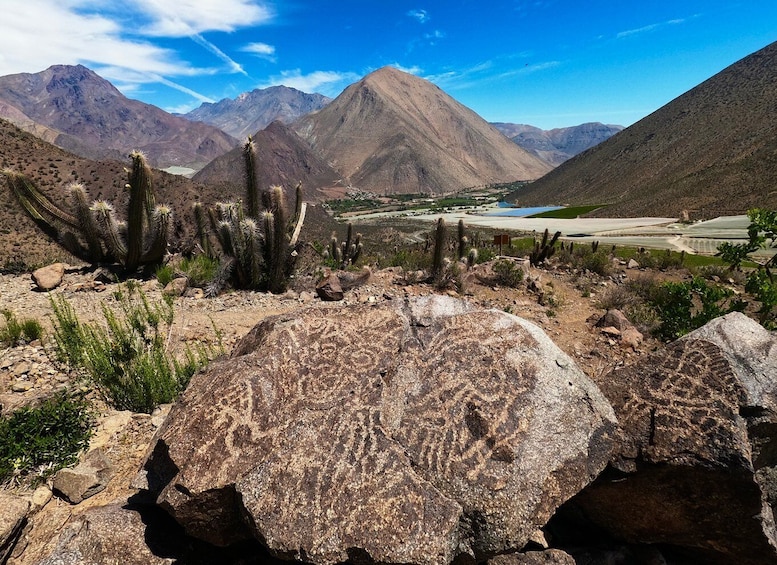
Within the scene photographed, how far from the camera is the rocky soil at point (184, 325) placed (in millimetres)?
3494

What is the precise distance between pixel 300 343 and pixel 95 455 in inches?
89.1

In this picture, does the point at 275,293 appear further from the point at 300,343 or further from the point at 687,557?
the point at 687,557

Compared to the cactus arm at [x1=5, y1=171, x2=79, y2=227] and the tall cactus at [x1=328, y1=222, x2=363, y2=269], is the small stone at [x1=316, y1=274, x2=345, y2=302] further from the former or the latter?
the cactus arm at [x1=5, y1=171, x2=79, y2=227]

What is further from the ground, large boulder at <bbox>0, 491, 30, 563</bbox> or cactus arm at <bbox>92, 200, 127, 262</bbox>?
cactus arm at <bbox>92, 200, 127, 262</bbox>

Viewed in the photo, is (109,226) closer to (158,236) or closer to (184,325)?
(158,236)

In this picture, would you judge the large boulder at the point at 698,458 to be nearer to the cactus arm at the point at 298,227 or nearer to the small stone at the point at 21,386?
the small stone at the point at 21,386

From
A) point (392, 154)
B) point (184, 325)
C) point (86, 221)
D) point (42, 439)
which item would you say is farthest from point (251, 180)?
point (392, 154)

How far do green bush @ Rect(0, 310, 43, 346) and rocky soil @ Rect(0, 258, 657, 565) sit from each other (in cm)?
17

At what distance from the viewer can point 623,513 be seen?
3.34m

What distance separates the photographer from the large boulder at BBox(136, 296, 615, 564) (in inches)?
97.3

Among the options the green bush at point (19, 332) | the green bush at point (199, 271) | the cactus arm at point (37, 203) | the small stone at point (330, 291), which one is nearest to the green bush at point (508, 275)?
the small stone at point (330, 291)

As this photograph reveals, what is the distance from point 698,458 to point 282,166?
5400 inches

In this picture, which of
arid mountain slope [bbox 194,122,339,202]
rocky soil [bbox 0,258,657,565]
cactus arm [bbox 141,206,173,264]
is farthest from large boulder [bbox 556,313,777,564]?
arid mountain slope [bbox 194,122,339,202]

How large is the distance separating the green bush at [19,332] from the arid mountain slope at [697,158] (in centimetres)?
4966
